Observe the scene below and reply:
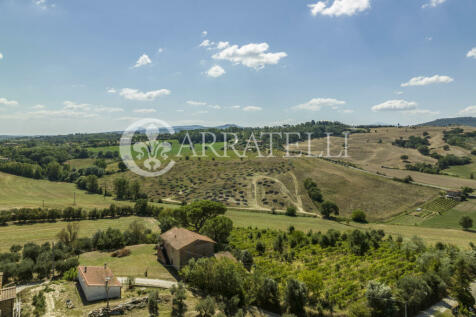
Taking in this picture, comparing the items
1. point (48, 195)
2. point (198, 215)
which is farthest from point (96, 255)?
point (48, 195)

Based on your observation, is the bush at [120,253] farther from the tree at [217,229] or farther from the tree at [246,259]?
the tree at [246,259]

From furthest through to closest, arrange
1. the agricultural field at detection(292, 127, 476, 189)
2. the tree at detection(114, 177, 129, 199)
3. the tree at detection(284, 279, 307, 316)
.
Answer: the agricultural field at detection(292, 127, 476, 189) < the tree at detection(114, 177, 129, 199) < the tree at detection(284, 279, 307, 316)

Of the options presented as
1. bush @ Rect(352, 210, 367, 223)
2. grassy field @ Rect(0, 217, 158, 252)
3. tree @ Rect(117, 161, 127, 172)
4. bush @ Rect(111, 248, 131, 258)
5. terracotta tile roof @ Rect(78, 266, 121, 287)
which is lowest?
bush @ Rect(352, 210, 367, 223)

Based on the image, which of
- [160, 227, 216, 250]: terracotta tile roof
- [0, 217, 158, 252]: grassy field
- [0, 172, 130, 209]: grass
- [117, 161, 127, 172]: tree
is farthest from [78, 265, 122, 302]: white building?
[117, 161, 127, 172]: tree

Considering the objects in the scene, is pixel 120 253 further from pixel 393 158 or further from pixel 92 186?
pixel 393 158

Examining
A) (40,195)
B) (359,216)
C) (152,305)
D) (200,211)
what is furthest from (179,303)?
(40,195)

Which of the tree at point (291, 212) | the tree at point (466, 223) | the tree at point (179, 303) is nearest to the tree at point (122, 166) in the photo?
the tree at point (291, 212)

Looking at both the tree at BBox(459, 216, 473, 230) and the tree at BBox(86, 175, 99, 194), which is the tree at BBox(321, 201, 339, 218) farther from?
the tree at BBox(86, 175, 99, 194)
